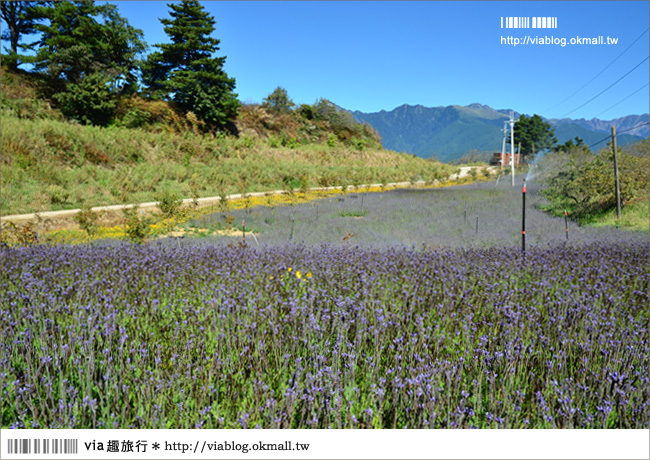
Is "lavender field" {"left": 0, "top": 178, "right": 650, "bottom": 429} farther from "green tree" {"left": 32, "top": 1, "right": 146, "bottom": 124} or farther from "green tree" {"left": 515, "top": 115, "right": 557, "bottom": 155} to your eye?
"green tree" {"left": 515, "top": 115, "right": 557, "bottom": 155}

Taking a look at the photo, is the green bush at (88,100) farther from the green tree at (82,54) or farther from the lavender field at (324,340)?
the lavender field at (324,340)

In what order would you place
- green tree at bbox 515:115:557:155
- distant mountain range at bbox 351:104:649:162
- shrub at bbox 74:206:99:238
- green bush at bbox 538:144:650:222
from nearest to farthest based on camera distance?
shrub at bbox 74:206:99:238, green bush at bbox 538:144:650:222, distant mountain range at bbox 351:104:649:162, green tree at bbox 515:115:557:155

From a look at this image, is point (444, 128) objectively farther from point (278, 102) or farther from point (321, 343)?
point (321, 343)

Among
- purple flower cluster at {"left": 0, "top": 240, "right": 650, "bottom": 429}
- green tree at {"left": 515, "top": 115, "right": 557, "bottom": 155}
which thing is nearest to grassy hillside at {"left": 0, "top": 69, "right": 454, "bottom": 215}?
purple flower cluster at {"left": 0, "top": 240, "right": 650, "bottom": 429}

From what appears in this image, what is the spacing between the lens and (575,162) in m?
17.5

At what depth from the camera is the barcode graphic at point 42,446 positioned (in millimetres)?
1671

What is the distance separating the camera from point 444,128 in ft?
251

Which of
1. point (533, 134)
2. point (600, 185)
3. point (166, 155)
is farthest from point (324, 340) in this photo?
point (533, 134)

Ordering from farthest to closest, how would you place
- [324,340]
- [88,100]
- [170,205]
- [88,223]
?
[88,100] < [88,223] < [170,205] < [324,340]

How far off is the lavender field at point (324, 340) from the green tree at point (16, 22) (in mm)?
24620

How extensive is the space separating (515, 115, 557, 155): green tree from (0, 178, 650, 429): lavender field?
63220 millimetres

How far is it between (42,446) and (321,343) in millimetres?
1541

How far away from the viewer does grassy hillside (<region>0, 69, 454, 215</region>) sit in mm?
15391

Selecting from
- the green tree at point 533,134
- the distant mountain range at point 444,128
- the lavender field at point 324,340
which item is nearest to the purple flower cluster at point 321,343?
the lavender field at point 324,340
